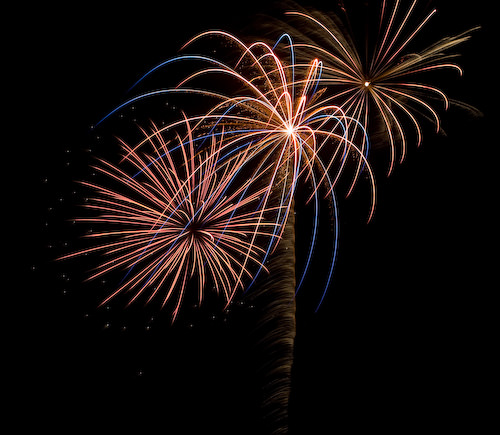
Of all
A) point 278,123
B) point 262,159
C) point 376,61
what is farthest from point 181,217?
point 376,61

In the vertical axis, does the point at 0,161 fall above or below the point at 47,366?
above

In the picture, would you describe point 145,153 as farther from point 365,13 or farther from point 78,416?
point 78,416

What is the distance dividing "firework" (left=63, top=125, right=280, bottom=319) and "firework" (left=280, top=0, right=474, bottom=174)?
1.43 meters

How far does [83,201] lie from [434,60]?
4546mm

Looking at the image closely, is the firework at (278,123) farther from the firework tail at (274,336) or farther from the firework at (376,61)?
the firework tail at (274,336)

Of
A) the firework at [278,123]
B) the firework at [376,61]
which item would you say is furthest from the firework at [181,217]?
the firework at [376,61]

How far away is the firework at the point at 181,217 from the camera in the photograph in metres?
3.24

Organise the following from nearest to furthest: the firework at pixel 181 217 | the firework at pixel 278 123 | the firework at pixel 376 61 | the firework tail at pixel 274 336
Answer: the firework at pixel 278 123 < the firework at pixel 376 61 < the firework at pixel 181 217 < the firework tail at pixel 274 336

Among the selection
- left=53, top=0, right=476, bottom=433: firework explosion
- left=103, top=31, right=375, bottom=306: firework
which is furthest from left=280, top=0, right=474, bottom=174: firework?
left=103, top=31, right=375, bottom=306: firework

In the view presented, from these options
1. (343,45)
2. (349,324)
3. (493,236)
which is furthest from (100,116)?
(493,236)

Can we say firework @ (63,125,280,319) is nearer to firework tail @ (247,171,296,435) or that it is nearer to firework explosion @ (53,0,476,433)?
firework explosion @ (53,0,476,433)

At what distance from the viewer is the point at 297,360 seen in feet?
12.7

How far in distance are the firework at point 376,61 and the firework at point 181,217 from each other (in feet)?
4.68

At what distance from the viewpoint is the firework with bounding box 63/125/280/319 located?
3.24 m
